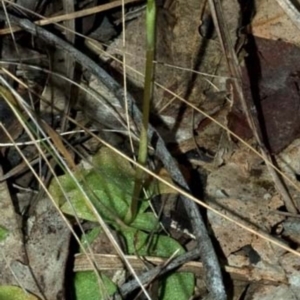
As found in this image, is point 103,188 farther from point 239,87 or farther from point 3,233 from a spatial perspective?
point 239,87

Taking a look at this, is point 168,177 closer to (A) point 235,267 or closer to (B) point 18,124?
(A) point 235,267

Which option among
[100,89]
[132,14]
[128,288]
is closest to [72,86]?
[100,89]

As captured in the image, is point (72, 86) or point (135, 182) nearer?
point (135, 182)

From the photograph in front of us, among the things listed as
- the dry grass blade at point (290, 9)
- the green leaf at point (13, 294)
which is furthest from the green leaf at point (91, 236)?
the dry grass blade at point (290, 9)

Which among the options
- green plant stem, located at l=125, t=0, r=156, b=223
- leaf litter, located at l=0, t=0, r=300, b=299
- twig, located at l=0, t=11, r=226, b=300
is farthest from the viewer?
leaf litter, located at l=0, t=0, r=300, b=299

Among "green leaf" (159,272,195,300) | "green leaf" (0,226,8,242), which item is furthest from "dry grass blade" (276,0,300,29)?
"green leaf" (0,226,8,242)

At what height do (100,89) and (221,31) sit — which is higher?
(221,31)

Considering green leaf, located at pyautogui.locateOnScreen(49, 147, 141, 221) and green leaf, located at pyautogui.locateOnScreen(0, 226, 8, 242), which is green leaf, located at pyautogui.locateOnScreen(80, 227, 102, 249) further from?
green leaf, located at pyautogui.locateOnScreen(0, 226, 8, 242)
